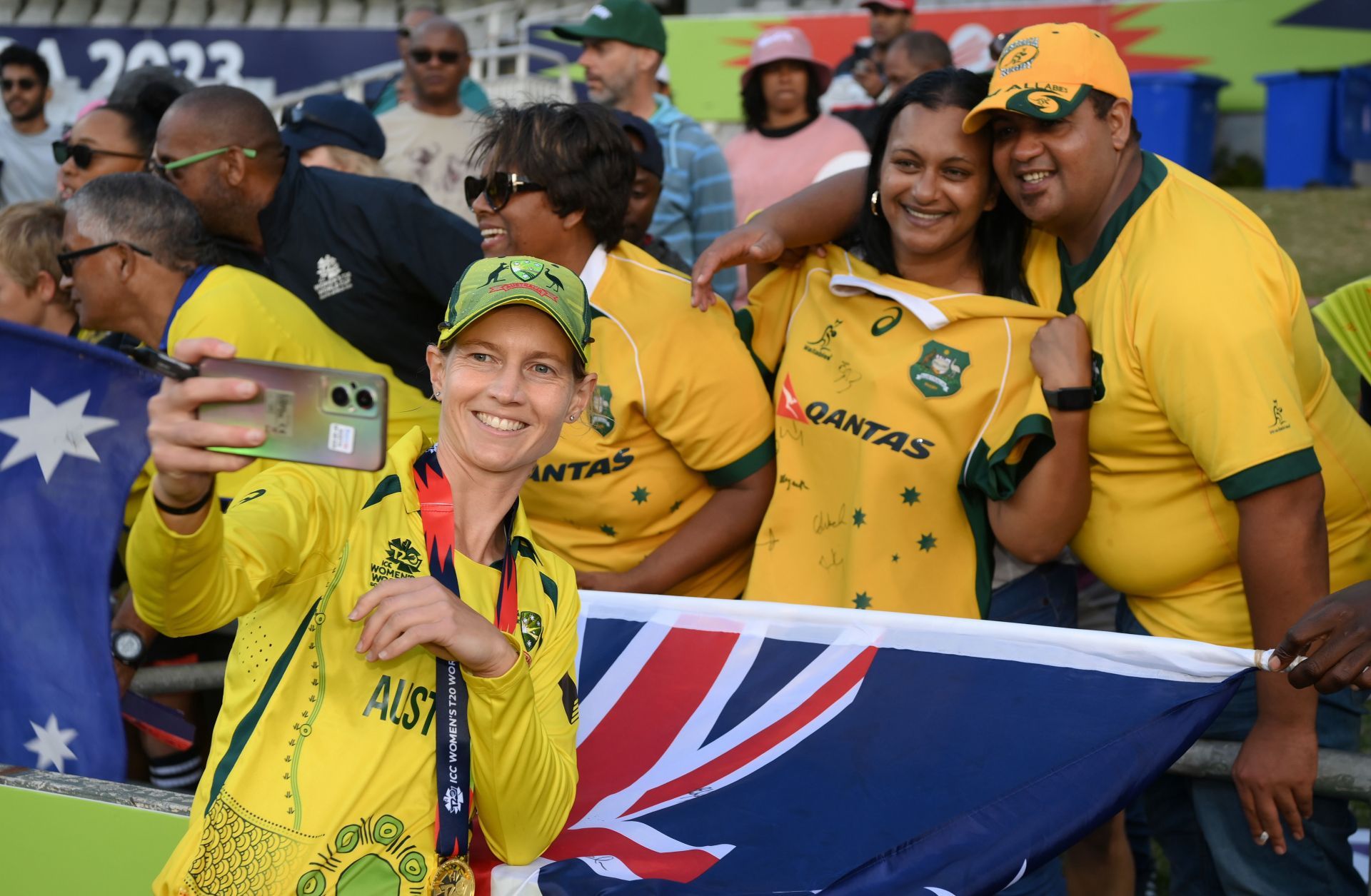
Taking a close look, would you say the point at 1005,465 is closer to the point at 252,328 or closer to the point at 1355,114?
the point at 252,328

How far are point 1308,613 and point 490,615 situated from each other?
4.51ft

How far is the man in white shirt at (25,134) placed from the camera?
7.95 meters

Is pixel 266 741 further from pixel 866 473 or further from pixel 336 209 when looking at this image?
pixel 336 209

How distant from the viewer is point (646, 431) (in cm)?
329

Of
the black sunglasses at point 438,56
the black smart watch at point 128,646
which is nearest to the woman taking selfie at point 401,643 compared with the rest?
the black smart watch at point 128,646

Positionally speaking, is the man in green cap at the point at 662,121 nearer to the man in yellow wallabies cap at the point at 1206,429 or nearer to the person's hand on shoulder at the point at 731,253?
the person's hand on shoulder at the point at 731,253

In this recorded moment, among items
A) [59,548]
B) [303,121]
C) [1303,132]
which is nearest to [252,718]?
[59,548]

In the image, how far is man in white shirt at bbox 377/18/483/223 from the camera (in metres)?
6.74

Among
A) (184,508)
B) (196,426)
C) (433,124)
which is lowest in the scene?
(184,508)

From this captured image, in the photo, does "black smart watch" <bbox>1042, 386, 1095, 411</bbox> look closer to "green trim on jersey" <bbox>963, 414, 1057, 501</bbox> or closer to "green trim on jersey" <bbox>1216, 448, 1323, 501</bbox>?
"green trim on jersey" <bbox>963, 414, 1057, 501</bbox>

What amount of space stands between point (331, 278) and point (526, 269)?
2.01m

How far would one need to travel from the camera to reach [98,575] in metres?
3.00

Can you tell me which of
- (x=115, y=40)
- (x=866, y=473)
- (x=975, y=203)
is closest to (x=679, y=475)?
(x=866, y=473)

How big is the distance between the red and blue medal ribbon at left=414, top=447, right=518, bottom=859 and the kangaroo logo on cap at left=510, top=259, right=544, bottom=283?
14.7 inches
